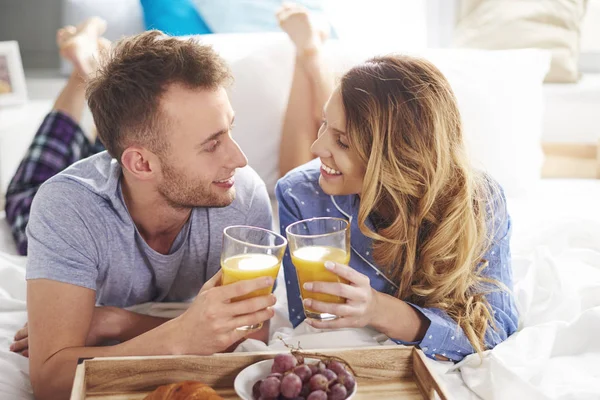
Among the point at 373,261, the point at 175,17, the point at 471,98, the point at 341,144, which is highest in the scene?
the point at 175,17

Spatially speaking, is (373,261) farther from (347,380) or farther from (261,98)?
(261,98)

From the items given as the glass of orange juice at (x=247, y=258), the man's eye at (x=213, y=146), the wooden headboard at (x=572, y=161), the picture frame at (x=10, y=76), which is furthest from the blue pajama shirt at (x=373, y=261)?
the picture frame at (x=10, y=76)

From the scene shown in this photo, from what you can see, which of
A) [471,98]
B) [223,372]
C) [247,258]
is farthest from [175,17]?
[223,372]

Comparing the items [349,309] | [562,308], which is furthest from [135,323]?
[562,308]

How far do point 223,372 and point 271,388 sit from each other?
0.59 ft

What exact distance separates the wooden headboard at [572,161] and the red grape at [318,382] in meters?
2.18

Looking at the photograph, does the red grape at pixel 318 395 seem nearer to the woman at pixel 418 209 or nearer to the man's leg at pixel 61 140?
the woman at pixel 418 209

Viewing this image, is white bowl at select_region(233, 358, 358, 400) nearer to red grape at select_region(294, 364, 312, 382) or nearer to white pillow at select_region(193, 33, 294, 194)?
red grape at select_region(294, 364, 312, 382)

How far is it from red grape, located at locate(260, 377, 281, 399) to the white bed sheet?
391 mm

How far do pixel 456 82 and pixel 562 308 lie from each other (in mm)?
964

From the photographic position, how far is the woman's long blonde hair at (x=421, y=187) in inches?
65.9

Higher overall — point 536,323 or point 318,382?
point 318,382

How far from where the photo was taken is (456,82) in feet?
8.22

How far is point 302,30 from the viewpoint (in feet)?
8.35
